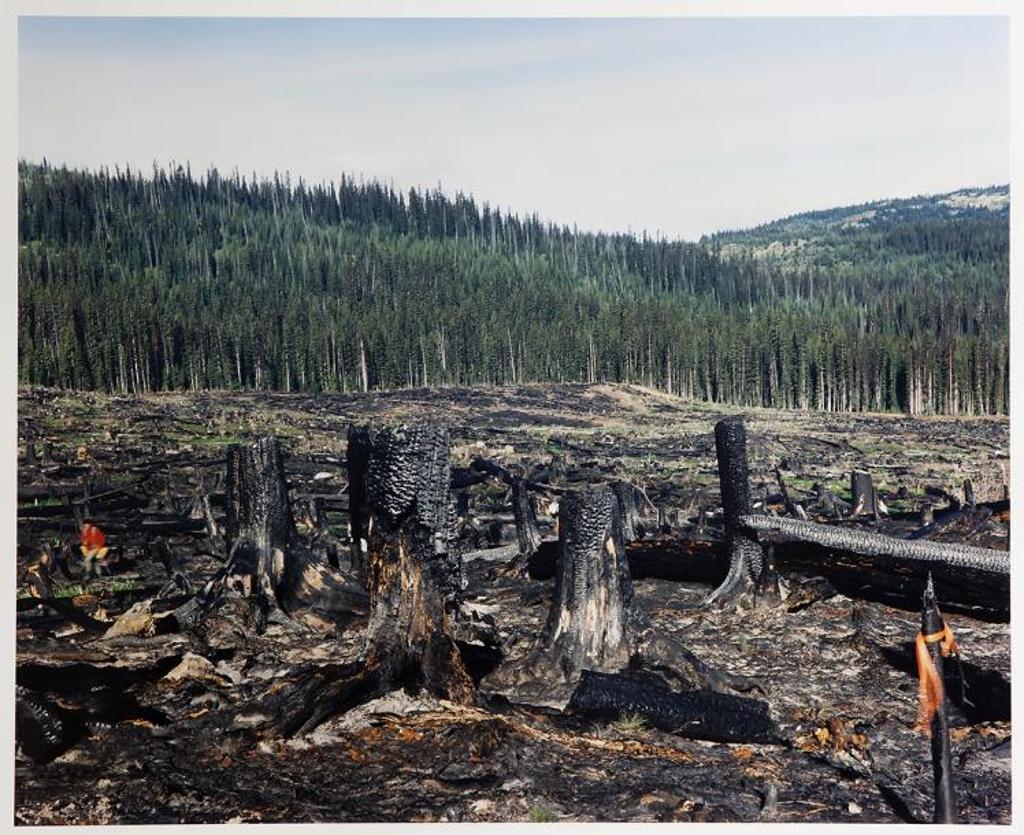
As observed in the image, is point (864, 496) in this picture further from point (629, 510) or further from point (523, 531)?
point (523, 531)

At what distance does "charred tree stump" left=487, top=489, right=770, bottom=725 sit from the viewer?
7492 millimetres

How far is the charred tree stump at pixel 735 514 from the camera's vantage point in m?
8.58

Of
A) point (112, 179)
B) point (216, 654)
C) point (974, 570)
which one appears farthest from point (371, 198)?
point (974, 570)

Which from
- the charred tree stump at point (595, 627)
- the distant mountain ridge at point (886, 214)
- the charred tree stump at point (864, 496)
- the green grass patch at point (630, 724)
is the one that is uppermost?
the distant mountain ridge at point (886, 214)

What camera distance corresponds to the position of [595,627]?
7.52 metres

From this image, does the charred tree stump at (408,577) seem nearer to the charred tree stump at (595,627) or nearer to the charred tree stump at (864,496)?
the charred tree stump at (595,627)

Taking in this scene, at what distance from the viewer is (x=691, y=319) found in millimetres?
10742

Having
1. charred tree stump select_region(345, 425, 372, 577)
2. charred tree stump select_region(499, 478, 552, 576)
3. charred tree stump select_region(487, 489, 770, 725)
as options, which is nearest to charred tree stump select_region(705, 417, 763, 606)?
charred tree stump select_region(487, 489, 770, 725)

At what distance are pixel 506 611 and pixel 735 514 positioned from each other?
189 centimetres

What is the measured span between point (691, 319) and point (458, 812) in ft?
18.0

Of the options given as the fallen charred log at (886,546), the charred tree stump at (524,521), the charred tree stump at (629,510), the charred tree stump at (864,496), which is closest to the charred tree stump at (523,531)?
the charred tree stump at (524,521)

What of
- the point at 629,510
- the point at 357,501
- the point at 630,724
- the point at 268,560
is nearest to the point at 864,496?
the point at 629,510

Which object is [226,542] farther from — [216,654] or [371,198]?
[371,198]

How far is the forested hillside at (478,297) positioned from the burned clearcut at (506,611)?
14.5 inches
